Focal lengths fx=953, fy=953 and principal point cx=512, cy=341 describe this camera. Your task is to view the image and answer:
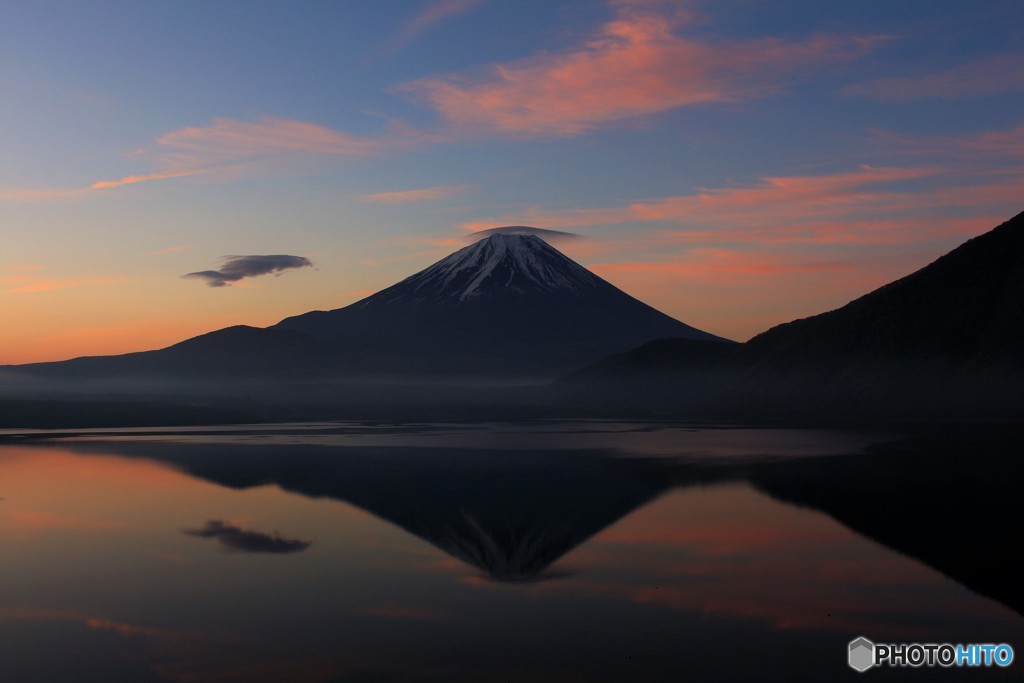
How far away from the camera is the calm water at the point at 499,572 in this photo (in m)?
14.4

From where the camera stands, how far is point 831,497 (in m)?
32.6

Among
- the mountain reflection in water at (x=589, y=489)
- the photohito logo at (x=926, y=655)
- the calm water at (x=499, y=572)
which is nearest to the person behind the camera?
the photohito logo at (x=926, y=655)

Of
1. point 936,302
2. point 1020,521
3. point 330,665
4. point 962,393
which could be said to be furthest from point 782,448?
point 936,302

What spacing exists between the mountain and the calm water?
90.8m

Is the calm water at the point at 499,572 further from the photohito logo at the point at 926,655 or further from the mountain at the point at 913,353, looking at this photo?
the mountain at the point at 913,353

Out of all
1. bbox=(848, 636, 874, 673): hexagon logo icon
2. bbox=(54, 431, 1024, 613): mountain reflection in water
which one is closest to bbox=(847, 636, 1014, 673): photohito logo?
bbox=(848, 636, 874, 673): hexagon logo icon

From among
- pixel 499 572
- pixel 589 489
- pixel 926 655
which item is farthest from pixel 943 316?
pixel 926 655

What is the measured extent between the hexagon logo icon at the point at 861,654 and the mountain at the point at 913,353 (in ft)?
356

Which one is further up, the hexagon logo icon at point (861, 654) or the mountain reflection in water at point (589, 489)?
the mountain reflection in water at point (589, 489)

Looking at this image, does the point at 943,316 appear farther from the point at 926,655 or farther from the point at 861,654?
the point at 861,654

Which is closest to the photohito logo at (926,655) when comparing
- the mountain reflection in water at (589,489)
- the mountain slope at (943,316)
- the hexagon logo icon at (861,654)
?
the hexagon logo icon at (861,654)

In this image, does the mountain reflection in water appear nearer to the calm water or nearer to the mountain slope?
the calm water

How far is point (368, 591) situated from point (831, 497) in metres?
19.5

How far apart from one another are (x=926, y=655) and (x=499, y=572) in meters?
9.05
